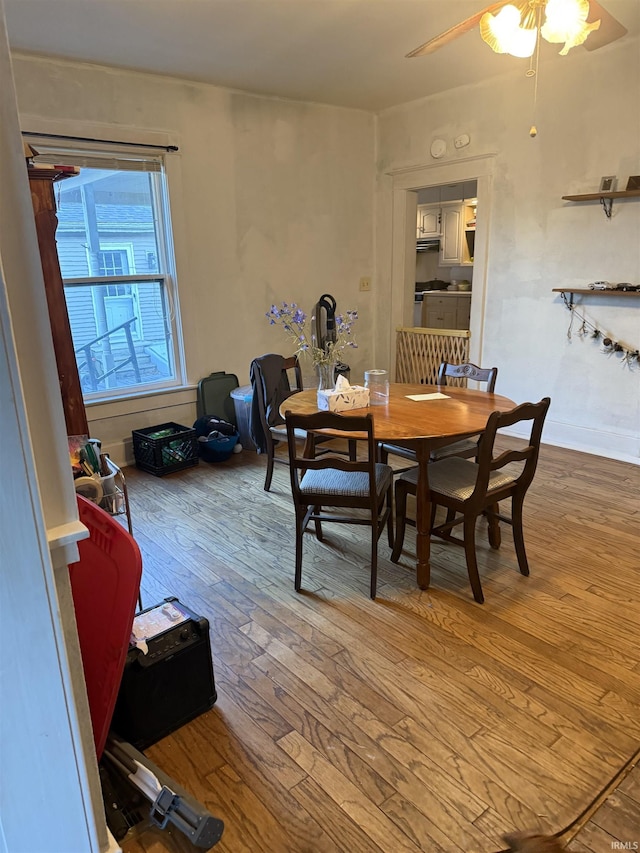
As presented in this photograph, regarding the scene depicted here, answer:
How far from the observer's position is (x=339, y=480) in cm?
257

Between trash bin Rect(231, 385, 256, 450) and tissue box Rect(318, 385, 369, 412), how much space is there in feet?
5.29

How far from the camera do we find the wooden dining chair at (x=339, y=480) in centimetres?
231

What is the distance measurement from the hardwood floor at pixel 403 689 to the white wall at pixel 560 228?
1260 millimetres

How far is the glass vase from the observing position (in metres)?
3.04

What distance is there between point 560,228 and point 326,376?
237 cm

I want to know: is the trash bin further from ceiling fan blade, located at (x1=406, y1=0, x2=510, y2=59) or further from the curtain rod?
ceiling fan blade, located at (x1=406, y1=0, x2=510, y2=59)

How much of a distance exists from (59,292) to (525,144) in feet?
12.3

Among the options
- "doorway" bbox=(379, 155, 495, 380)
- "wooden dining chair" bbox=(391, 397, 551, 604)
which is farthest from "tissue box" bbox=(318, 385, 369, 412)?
"doorway" bbox=(379, 155, 495, 380)

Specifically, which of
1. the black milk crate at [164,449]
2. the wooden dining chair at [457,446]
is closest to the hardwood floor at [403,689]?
the wooden dining chair at [457,446]

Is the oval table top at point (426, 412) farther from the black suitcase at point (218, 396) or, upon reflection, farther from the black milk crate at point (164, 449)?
the black suitcase at point (218, 396)

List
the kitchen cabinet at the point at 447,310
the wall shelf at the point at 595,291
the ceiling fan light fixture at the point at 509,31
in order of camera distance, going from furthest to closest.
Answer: the kitchen cabinet at the point at 447,310, the wall shelf at the point at 595,291, the ceiling fan light fixture at the point at 509,31

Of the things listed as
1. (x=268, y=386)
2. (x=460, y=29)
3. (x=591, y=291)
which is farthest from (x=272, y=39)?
(x=591, y=291)

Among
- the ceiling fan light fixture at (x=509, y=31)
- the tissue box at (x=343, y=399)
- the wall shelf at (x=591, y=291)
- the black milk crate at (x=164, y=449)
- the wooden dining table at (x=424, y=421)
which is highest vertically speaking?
the ceiling fan light fixture at (x=509, y=31)

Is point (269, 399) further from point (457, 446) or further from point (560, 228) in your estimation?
point (560, 228)
